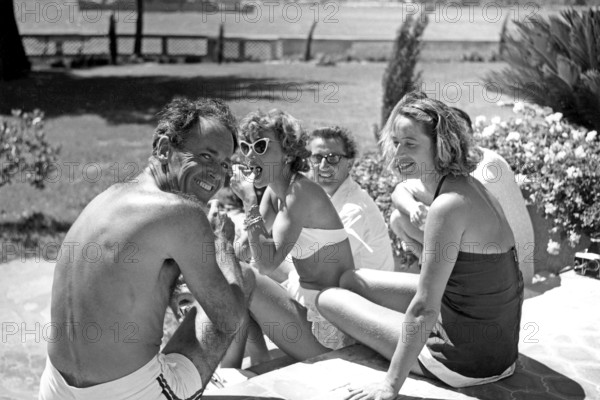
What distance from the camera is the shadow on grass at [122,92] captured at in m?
16.6

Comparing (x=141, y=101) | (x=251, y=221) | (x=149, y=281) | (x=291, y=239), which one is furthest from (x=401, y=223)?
(x=141, y=101)

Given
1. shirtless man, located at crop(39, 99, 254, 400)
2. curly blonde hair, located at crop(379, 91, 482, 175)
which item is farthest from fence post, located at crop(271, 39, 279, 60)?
shirtless man, located at crop(39, 99, 254, 400)

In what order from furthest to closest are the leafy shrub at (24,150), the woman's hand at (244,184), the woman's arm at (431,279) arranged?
the leafy shrub at (24,150) < the woman's hand at (244,184) < the woman's arm at (431,279)

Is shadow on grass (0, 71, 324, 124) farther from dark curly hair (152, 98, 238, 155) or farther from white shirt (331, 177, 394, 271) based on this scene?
dark curly hair (152, 98, 238, 155)

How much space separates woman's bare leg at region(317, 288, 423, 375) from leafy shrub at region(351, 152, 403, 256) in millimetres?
2454

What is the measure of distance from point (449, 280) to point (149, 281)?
4.44ft

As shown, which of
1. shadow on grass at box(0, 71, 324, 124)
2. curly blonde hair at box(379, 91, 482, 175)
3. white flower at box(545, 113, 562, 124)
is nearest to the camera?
curly blonde hair at box(379, 91, 482, 175)

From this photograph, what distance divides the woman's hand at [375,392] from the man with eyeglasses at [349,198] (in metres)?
1.37

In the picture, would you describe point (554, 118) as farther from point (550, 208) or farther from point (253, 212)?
point (253, 212)

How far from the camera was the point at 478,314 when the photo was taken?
3457 millimetres

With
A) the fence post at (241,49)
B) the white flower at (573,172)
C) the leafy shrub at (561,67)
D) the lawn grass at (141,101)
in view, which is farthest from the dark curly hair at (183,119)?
the fence post at (241,49)

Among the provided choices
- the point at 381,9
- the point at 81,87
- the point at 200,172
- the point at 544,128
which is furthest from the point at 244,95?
the point at 381,9

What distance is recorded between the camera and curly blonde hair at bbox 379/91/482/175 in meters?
3.40

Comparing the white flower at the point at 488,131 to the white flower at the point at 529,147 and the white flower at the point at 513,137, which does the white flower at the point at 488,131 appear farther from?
the white flower at the point at 529,147
